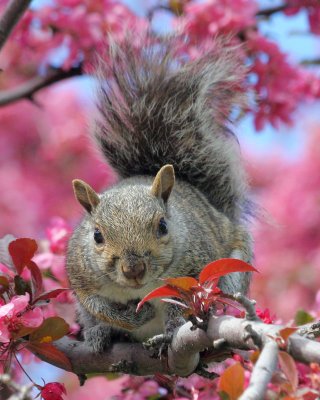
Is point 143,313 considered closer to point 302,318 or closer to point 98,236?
point 98,236

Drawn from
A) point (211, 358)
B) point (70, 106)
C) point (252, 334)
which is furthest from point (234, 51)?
point (70, 106)

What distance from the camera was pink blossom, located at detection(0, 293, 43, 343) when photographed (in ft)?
7.72

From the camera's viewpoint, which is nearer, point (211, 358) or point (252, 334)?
point (252, 334)

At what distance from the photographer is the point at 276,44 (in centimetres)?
441

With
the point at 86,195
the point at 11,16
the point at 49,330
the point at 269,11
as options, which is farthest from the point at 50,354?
the point at 269,11

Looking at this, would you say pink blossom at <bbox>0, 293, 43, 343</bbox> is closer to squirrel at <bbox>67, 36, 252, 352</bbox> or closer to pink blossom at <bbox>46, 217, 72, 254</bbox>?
squirrel at <bbox>67, 36, 252, 352</bbox>

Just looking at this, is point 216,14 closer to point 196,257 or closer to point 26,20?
point 26,20

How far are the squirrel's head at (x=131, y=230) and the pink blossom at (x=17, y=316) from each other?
0.34 metres

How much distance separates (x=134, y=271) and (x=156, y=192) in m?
0.56

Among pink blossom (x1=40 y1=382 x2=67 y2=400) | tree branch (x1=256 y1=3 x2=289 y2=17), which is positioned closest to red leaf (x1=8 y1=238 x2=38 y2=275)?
pink blossom (x1=40 y1=382 x2=67 y2=400)

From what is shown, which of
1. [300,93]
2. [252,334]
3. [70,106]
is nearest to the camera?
[252,334]

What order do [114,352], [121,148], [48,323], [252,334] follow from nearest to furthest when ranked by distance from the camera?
[252,334] → [48,323] → [114,352] → [121,148]

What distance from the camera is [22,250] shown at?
8.40 feet

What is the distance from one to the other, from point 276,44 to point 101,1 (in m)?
1.11
